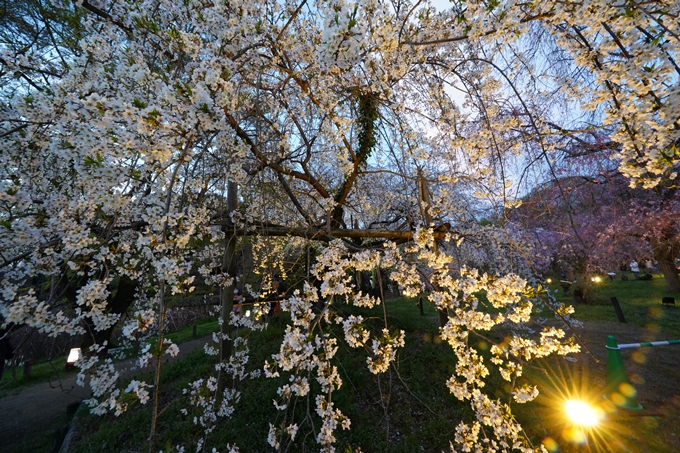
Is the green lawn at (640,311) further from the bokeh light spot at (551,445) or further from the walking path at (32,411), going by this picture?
the walking path at (32,411)

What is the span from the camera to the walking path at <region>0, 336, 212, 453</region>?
5.18 meters

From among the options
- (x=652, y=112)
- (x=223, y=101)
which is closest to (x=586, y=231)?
(x=652, y=112)

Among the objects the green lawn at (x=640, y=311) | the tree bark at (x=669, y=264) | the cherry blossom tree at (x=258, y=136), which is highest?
the cherry blossom tree at (x=258, y=136)

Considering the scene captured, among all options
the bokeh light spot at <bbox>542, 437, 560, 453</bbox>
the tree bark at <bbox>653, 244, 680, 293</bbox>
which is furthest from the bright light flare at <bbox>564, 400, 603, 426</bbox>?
the tree bark at <bbox>653, 244, 680, 293</bbox>

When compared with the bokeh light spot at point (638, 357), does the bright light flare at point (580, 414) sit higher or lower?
higher

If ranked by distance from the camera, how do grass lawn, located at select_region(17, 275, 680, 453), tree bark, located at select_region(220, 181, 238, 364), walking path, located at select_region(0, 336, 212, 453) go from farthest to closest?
walking path, located at select_region(0, 336, 212, 453) < tree bark, located at select_region(220, 181, 238, 364) < grass lawn, located at select_region(17, 275, 680, 453)

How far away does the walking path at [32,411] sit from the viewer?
518 centimetres

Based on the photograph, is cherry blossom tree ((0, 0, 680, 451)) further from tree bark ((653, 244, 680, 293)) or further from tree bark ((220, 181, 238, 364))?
tree bark ((653, 244, 680, 293))

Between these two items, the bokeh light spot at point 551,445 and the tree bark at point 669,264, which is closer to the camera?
the bokeh light spot at point 551,445

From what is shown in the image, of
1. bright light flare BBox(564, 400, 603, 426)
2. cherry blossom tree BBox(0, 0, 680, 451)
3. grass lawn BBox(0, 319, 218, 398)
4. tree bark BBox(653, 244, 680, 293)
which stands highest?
cherry blossom tree BBox(0, 0, 680, 451)

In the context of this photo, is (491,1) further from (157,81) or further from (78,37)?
(78,37)

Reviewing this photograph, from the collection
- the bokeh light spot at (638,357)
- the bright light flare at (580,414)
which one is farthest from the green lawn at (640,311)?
the bright light flare at (580,414)

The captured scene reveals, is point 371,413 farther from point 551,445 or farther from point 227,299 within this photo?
point 227,299

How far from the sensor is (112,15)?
2.42 m
